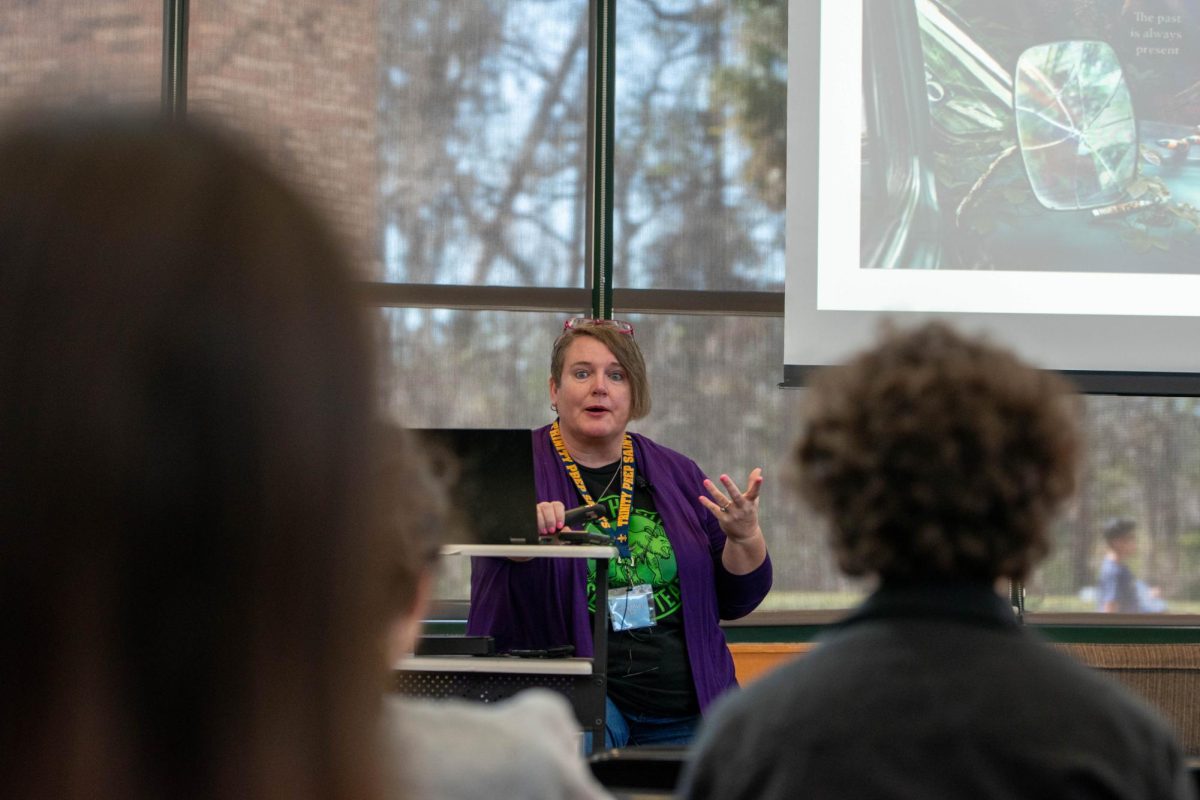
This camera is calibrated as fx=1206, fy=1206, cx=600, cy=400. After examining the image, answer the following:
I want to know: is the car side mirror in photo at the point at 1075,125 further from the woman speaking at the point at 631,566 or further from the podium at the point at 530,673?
the podium at the point at 530,673

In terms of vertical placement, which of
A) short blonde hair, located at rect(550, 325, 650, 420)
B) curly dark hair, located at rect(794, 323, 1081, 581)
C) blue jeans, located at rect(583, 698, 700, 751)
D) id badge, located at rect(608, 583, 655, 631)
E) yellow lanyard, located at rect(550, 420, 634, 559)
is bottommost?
blue jeans, located at rect(583, 698, 700, 751)

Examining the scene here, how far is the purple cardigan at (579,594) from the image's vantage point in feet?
9.43

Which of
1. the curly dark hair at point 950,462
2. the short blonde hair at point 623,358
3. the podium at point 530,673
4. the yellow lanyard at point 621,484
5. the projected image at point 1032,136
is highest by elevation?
the projected image at point 1032,136

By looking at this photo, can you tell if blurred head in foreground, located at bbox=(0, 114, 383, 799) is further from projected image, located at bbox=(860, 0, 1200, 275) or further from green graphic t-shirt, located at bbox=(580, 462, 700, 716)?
projected image, located at bbox=(860, 0, 1200, 275)

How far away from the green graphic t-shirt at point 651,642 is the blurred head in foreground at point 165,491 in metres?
2.55

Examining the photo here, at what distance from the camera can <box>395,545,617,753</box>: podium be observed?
256 cm

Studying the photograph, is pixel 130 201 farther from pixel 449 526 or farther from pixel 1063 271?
pixel 1063 271

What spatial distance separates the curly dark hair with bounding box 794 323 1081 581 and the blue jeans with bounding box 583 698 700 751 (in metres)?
1.73

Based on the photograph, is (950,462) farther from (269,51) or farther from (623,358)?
(269,51)

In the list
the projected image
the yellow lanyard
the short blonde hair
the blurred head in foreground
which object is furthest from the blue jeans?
the blurred head in foreground

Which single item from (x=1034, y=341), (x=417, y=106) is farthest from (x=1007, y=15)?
(x=417, y=106)

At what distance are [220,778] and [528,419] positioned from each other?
401 cm

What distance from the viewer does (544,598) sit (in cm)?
291

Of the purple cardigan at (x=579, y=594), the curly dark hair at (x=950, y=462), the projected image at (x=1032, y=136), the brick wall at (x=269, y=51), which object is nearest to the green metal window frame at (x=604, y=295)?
the brick wall at (x=269, y=51)
